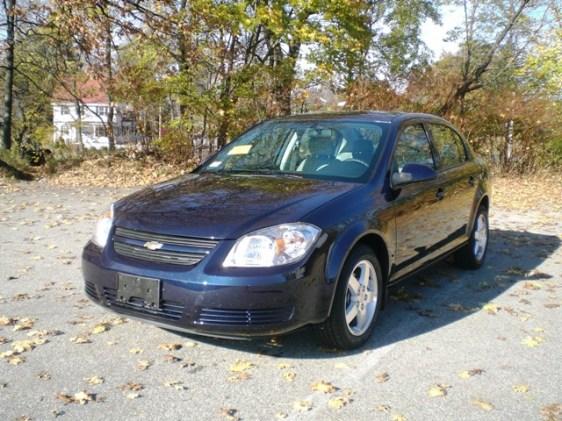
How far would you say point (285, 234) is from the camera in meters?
3.49

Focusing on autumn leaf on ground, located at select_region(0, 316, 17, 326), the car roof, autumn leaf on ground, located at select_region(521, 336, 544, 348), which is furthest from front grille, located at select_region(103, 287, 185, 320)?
autumn leaf on ground, located at select_region(521, 336, 544, 348)

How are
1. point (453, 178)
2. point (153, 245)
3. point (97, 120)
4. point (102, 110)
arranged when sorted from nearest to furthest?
point (153, 245), point (453, 178), point (102, 110), point (97, 120)

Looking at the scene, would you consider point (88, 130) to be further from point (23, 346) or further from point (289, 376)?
point (289, 376)

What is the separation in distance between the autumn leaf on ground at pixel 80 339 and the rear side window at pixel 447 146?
3413mm

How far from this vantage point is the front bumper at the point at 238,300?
3.36m

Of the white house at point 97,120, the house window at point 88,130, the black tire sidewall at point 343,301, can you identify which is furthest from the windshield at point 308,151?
the house window at point 88,130

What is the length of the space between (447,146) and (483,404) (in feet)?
10.3

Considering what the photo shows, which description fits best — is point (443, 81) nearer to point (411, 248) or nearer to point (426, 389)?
point (411, 248)

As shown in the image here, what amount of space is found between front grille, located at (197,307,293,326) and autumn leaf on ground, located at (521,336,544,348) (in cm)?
192

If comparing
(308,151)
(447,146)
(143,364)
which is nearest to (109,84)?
(447,146)

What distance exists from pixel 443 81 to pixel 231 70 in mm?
6586

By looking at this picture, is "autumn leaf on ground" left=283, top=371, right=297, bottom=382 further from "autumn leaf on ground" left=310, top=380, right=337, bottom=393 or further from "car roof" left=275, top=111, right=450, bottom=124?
"car roof" left=275, top=111, right=450, bottom=124

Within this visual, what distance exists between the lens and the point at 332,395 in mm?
3322

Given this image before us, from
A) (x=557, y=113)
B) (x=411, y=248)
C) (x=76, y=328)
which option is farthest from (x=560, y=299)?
(x=557, y=113)
